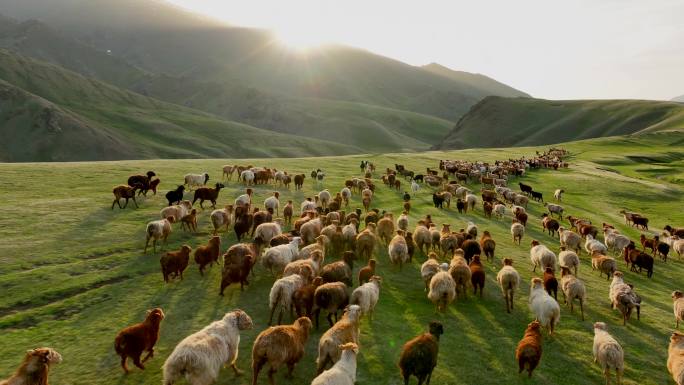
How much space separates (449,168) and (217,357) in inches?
1696

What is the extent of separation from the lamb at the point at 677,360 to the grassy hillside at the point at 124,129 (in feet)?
364

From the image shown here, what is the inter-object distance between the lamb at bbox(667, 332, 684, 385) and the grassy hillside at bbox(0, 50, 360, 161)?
364 ft

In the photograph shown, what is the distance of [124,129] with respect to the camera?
127438mm

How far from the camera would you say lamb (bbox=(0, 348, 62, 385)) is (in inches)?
325

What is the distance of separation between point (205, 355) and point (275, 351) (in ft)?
5.24

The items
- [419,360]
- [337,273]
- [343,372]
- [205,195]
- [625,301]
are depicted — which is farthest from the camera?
[205,195]

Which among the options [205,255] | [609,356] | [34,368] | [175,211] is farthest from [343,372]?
[175,211]

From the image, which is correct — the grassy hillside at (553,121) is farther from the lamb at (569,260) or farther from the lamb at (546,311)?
the lamb at (546,311)

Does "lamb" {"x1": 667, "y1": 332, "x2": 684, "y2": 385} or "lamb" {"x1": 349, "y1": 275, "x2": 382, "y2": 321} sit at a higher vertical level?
"lamb" {"x1": 349, "y1": 275, "x2": 382, "y2": 321}

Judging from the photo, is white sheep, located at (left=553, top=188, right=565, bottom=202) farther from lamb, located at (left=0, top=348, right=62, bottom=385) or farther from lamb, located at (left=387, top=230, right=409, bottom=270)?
lamb, located at (left=0, top=348, right=62, bottom=385)

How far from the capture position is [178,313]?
12.9m

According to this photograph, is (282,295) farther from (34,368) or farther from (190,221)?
(190,221)

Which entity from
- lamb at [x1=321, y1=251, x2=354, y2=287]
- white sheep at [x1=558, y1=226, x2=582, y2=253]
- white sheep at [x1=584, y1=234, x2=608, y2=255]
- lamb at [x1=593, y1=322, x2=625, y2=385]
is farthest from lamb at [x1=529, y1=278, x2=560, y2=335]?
white sheep at [x1=558, y1=226, x2=582, y2=253]

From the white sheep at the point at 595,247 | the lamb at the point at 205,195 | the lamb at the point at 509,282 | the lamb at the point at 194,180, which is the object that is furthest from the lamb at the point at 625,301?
the lamb at the point at 194,180
